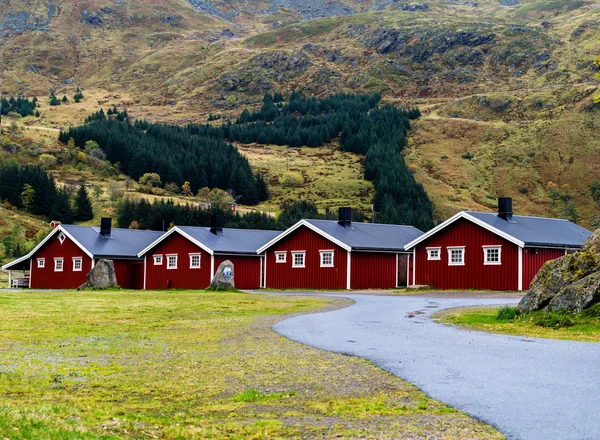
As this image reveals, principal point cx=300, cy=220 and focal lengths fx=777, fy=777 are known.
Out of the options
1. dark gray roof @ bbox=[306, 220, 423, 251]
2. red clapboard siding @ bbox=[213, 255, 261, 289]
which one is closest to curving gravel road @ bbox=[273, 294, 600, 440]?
dark gray roof @ bbox=[306, 220, 423, 251]

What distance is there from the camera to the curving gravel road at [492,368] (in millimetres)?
8742

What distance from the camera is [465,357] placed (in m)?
13.7

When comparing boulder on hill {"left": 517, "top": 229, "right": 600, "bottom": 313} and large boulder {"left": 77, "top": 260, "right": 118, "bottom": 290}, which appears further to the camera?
large boulder {"left": 77, "top": 260, "right": 118, "bottom": 290}

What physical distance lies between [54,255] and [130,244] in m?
6.37

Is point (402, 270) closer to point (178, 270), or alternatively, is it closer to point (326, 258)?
point (326, 258)

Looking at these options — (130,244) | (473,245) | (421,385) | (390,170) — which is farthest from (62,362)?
(390,170)

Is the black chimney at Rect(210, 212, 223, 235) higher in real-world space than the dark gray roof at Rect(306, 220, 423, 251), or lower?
higher

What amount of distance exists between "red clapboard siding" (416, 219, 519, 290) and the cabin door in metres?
4.21

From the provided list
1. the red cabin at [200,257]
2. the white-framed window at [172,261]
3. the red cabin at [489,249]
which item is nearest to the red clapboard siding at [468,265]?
the red cabin at [489,249]

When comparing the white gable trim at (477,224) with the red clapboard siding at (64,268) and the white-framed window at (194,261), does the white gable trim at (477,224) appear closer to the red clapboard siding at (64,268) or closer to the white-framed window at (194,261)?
the white-framed window at (194,261)

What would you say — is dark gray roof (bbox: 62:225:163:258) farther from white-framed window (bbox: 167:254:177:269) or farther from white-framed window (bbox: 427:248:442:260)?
white-framed window (bbox: 427:248:442:260)

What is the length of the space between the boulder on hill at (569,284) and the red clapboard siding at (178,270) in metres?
37.0

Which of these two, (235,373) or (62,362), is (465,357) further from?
(62,362)

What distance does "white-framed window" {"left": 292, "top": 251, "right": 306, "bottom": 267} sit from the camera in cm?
5379
